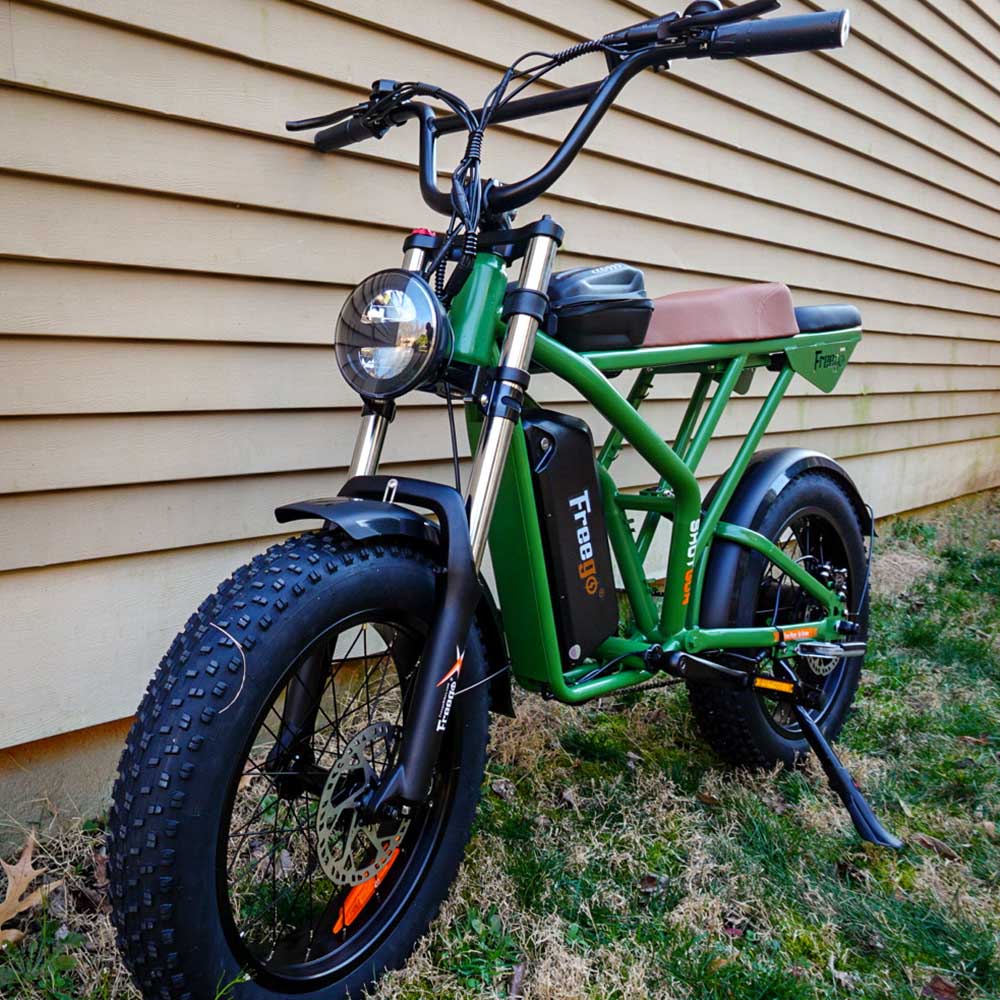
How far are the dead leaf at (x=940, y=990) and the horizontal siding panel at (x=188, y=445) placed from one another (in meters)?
1.70

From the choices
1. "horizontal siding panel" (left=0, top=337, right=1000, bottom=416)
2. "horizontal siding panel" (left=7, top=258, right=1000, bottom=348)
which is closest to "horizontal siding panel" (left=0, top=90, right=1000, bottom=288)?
"horizontal siding panel" (left=7, top=258, right=1000, bottom=348)

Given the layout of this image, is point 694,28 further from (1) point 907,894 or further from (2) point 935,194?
(2) point 935,194

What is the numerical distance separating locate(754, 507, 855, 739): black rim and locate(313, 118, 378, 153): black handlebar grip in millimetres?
1346

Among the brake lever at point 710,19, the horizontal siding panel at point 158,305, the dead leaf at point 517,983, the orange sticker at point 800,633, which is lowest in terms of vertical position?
the dead leaf at point 517,983

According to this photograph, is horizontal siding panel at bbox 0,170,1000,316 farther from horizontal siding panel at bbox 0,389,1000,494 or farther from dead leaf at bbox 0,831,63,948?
dead leaf at bbox 0,831,63,948

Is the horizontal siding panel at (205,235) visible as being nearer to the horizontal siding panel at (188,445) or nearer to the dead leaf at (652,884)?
the horizontal siding panel at (188,445)

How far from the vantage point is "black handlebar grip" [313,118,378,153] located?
5.85 ft

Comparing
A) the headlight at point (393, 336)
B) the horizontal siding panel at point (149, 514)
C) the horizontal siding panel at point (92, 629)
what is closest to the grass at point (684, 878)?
the horizontal siding panel at point (92, 629)

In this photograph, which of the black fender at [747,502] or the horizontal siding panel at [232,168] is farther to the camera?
the black fender at [747,502]

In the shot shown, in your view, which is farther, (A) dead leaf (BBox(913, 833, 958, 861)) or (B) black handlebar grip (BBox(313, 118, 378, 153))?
(A) dead leaf (BBox(913, 833, 958, 861))

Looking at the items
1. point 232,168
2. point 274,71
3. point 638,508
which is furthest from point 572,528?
point 274,71

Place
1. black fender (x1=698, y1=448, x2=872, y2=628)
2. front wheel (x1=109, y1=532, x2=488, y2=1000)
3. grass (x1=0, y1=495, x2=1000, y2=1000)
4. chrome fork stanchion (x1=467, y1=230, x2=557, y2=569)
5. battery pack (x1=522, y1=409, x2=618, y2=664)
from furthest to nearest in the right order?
black fender (x1=698, y1=448, x2=872, y2=628) → battery pack (x1=522, y1=409, x2=618, y2=664) → grass (x1=0, y1=495, x2=1000, y2=1000) → chrome fork stanchion (x1=467, y1=230, x2=557, y2=569) → front wheel (x1=109, y1=532, x2=488, y2=1000)

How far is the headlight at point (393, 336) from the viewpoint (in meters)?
1.40

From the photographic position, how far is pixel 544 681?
1742 mm
